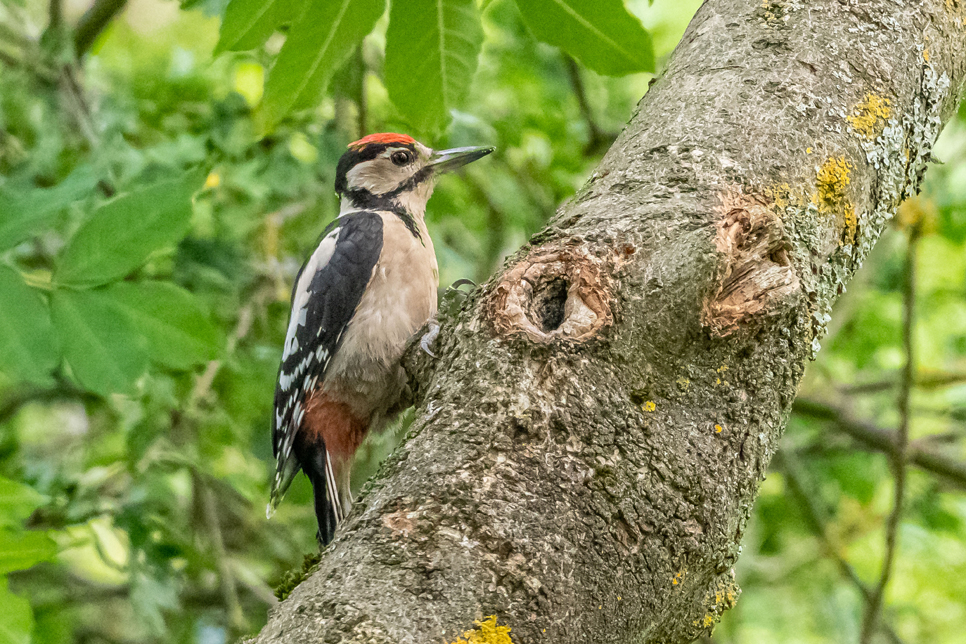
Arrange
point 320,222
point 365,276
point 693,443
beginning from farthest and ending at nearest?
point 320,222 < point 365,276 < point 693,443

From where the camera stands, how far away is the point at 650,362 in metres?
1.24

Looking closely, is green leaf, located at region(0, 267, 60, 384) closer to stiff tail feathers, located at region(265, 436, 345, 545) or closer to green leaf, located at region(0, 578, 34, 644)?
green leaf, located at region(0, 578, 34, 644)

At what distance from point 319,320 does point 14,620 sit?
3.88 feet

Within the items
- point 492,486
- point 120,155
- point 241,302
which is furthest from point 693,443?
point 241,302

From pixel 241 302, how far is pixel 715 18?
2.66 m

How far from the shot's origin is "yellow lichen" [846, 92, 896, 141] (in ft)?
4.83

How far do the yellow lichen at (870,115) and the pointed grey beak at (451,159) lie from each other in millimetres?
1488

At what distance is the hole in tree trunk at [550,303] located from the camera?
51.1 inches

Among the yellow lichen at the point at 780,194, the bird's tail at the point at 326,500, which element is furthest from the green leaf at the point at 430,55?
the bird's tail at the point at 326,500

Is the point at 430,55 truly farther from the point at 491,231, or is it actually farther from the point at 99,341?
the point at 491,231

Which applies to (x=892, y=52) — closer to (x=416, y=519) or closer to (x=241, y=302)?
(x=416, y=519)

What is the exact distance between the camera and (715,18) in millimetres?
1648

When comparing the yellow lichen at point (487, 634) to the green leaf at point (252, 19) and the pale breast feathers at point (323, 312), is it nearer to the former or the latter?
the green leaf at point (252, 19)

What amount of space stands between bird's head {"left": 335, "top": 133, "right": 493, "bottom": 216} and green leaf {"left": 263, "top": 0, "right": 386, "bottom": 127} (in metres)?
1.03
